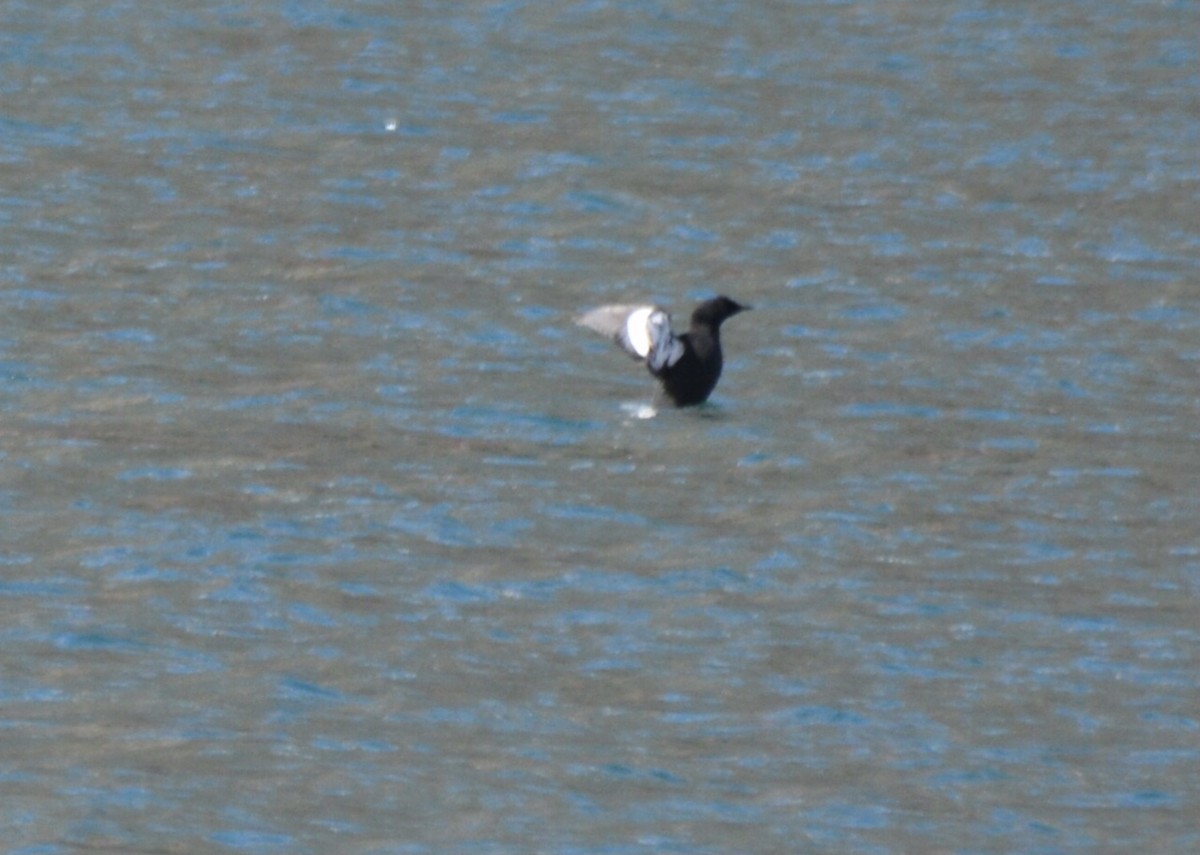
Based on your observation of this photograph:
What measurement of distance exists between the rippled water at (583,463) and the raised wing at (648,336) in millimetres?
292

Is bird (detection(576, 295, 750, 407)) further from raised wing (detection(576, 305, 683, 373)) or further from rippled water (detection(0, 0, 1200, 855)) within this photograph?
rippled water (detection(0, 0, 1200, 855))

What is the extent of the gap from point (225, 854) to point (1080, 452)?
5.20 m

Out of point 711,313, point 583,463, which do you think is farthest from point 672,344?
point 583,463

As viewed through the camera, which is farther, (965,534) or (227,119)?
(227,119)

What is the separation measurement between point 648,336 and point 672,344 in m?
0.15

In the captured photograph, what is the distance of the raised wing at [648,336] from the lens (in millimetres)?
10836

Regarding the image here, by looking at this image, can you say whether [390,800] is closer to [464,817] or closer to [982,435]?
[464,817]

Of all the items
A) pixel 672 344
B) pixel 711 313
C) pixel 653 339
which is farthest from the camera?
pixel 711 313

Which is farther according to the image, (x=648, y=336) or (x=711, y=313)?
(x=711, y=313)

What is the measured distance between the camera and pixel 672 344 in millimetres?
10945

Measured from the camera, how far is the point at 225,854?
6.31 m

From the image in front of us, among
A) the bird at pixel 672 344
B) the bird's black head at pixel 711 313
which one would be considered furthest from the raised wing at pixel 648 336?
the bird's black head at pixel 711 313

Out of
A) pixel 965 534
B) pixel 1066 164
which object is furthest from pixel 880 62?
pixel 965 534

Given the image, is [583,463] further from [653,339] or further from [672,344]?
[672,344]
